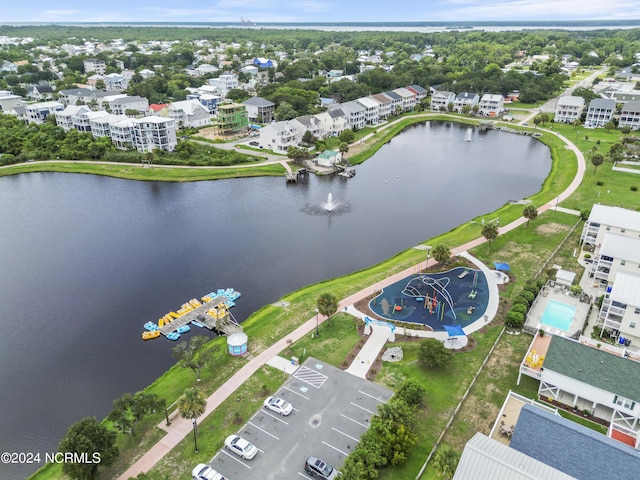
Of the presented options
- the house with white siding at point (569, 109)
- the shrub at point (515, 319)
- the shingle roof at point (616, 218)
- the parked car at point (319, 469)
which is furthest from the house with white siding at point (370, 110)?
the parked car at point (319, 469)

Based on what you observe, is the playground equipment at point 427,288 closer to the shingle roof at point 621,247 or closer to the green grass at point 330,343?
the green grass at point 330,343

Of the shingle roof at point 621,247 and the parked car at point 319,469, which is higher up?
the shingle roof at point 621,247

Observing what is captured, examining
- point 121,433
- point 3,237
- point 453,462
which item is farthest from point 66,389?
point 3,237

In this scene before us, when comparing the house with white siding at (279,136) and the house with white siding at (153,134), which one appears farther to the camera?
the house with white siding at (279,136)

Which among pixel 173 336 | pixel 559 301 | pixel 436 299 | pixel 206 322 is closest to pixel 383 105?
pixel 436 299

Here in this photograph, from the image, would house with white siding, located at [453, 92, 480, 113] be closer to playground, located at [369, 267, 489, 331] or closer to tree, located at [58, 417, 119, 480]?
playground, located at [369, 267, 489, 331]

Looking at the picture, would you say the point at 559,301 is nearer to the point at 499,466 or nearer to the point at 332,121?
the point at 499,466

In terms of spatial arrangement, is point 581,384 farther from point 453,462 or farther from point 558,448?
point 453,462


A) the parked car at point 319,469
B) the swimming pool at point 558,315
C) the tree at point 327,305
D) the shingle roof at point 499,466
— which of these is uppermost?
the shingle roof at point 499,466
